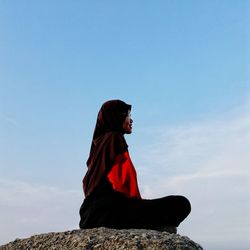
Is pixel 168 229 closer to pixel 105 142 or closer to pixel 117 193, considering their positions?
pixel 117 193

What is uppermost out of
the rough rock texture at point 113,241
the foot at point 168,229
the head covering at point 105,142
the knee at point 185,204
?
the head covering at point 105,142

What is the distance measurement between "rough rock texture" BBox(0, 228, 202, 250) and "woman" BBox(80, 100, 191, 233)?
15.6 inches

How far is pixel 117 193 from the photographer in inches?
274

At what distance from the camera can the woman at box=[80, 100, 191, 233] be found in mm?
6867

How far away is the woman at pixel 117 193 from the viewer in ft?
22.5

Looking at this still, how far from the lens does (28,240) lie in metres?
6.86

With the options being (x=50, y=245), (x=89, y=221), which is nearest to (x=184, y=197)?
(x=89, y=221)

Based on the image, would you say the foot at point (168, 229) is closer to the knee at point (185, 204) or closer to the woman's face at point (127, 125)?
the knee at point (185, 204)

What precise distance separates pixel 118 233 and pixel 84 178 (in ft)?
4.98

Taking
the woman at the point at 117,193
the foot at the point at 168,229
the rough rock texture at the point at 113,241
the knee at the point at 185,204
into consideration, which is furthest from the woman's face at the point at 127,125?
the rough rock texture at the point at 113,241

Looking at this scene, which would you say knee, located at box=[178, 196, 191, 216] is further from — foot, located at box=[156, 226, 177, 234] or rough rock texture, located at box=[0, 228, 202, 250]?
rough rock texture, located at box=[0, 228, 202, 250]

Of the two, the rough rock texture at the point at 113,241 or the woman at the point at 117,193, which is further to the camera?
the woman at the point at 117,193

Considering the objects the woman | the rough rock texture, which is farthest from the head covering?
the rough rock texture

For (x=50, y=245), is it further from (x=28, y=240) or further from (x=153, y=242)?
(x=153, y=242)
